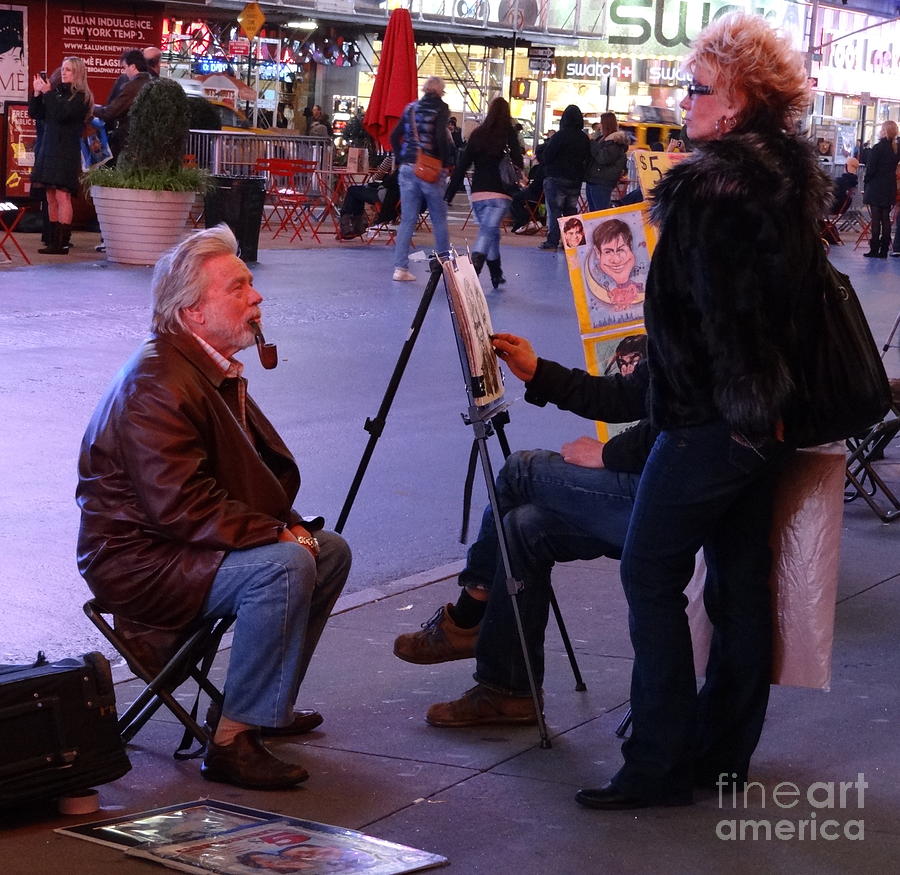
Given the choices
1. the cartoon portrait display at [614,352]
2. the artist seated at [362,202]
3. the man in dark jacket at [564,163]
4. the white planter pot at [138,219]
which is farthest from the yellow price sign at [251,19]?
the cartoon portrait display at [614,352]

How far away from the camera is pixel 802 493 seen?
3.88 metres

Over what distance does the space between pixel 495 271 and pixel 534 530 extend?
38.8 ft

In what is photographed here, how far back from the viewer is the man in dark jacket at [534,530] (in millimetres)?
4148

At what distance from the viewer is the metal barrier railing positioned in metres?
21.5

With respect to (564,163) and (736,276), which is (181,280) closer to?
(736,276)

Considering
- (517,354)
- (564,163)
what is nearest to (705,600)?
(517,354)

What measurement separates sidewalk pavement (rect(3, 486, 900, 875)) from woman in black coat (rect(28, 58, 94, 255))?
11.7 m

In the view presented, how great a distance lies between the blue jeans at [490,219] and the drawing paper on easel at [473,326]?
11779 millimetres

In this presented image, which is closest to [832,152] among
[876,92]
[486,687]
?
[876,92]

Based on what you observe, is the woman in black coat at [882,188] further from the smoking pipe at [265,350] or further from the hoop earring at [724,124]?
the hoop earring at [724,124]

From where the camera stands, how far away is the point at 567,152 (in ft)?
70.1

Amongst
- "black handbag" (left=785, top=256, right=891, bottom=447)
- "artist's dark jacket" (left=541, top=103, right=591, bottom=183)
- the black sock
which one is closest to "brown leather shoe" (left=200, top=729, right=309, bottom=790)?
the black sock

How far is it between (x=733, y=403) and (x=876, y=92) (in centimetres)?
4935

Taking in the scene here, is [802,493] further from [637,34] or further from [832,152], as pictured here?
[637,34]
